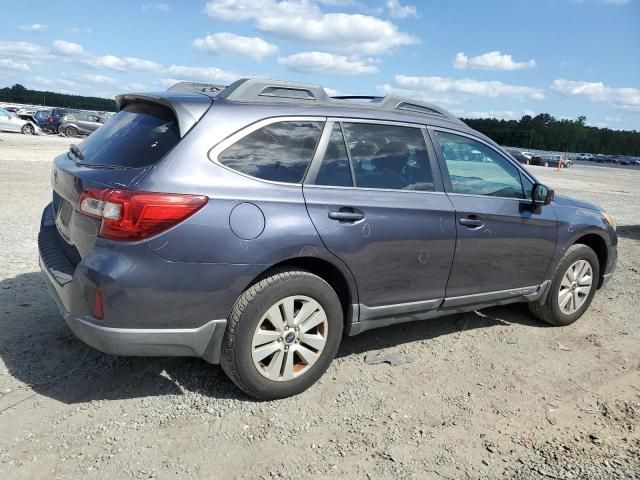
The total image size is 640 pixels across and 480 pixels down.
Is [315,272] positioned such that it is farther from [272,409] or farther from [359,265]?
A: [272,409]

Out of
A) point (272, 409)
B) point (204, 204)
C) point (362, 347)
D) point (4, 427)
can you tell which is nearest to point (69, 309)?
point (4, 427)

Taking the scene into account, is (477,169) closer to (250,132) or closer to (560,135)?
(250,132)

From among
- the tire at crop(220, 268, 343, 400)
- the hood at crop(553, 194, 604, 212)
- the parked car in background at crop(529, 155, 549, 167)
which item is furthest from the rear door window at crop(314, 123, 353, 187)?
the parked car in background at crop(529, 155, 549, 167)

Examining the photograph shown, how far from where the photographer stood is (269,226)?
124 inches

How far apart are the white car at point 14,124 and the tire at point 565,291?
32.2 meters

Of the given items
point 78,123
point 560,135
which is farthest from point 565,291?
point 560,135

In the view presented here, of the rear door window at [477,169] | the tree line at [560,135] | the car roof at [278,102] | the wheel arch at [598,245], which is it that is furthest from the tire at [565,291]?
the tree line at [560,135]

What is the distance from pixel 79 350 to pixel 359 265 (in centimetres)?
207

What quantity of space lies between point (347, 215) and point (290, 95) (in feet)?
2.92

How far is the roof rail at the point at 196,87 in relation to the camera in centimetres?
383

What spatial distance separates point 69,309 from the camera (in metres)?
3.13

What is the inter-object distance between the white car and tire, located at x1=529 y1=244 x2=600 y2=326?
32195 mm

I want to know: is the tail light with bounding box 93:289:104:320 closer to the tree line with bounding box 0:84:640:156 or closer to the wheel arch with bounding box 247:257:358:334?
the wheel arch with bounding box 247:257:358:334

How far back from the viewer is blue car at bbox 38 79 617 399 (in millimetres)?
2947
